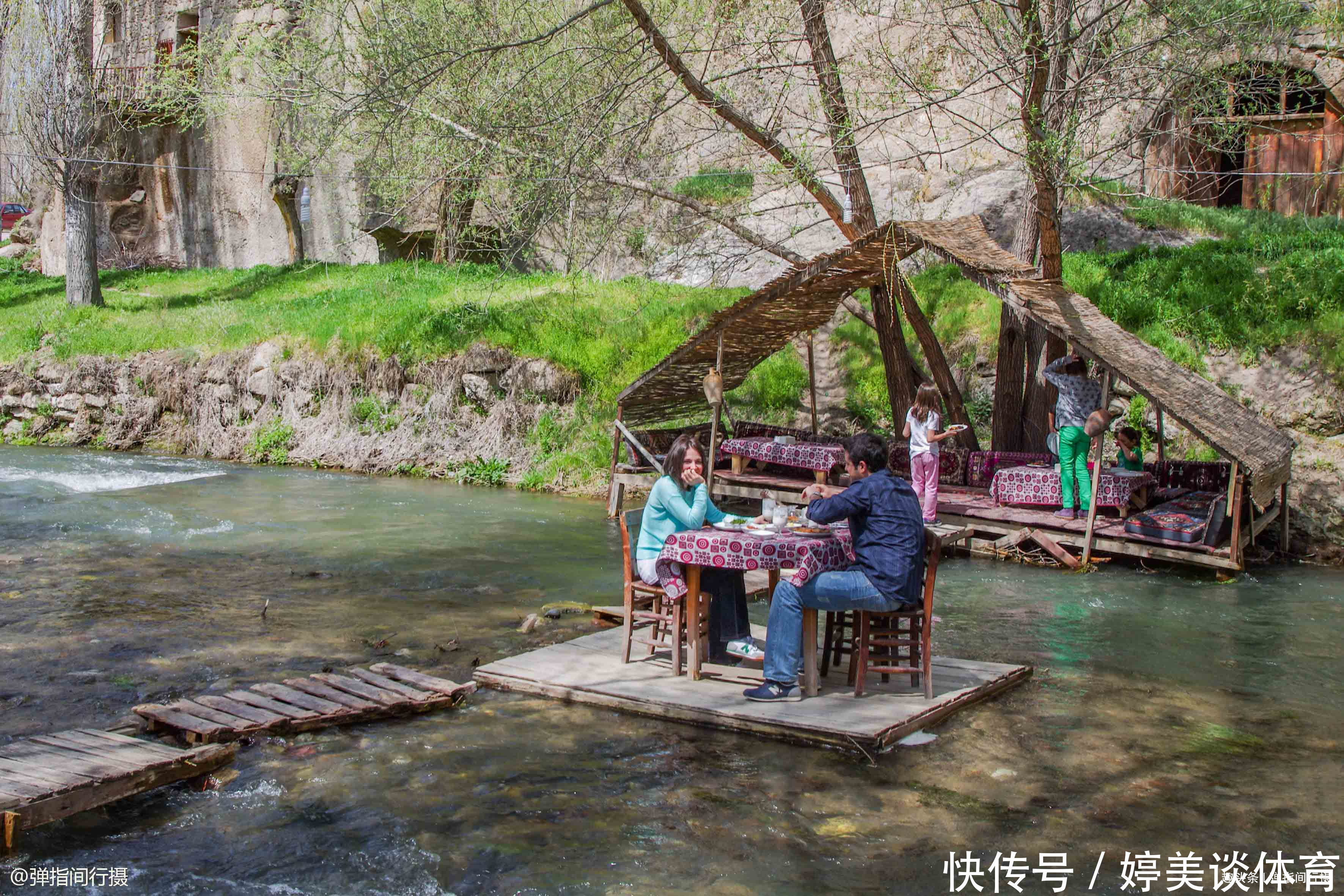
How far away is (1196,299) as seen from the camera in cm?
1513

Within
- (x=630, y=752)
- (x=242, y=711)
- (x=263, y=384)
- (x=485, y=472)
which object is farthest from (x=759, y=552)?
(x=263, y=384)


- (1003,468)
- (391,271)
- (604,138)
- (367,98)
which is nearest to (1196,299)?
(1003,468)

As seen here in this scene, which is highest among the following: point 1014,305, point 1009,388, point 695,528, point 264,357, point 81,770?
point 1014,305

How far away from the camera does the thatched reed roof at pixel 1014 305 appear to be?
9938 mm

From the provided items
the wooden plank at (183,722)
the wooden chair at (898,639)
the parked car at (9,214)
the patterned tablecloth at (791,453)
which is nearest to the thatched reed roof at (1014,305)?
the patterned tablecloth at (791,453)

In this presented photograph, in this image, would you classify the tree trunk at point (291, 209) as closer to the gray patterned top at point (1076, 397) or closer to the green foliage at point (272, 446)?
the green foliage at point (272, 446)

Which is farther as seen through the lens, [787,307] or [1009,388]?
[1009,388]

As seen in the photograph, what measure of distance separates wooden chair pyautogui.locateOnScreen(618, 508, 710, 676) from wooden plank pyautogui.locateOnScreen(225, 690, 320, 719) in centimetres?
193

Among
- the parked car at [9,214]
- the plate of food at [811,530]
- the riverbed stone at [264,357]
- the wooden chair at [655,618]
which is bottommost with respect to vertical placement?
the wooden chair at [655,618]

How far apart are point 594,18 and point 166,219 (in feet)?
66.6

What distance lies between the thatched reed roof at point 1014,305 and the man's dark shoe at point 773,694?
4810 millimetres

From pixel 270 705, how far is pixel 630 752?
2.06m

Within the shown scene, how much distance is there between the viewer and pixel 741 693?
6793 millimetres

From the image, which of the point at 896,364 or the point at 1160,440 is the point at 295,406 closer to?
the point at 896,364
